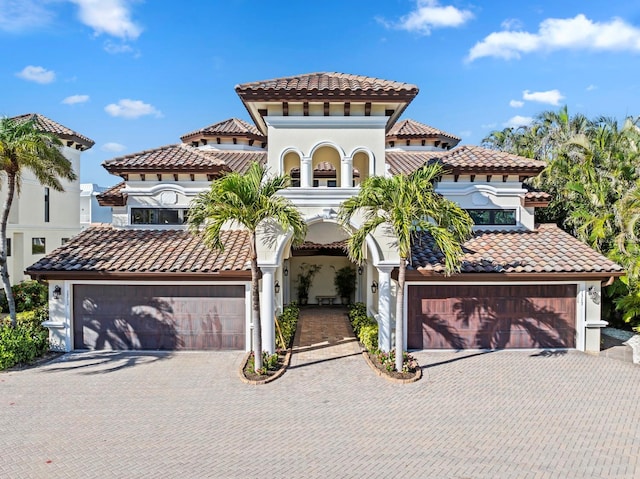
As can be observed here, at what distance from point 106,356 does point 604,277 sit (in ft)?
55.8

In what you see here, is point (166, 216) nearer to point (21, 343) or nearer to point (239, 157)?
point (239, 157)

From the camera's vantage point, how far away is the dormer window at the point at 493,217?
1744 centimetres

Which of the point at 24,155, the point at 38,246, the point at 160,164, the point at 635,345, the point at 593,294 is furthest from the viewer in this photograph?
the point at 38,246

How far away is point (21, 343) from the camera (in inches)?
518

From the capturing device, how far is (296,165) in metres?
18.4

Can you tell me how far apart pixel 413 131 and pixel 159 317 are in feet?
54.4

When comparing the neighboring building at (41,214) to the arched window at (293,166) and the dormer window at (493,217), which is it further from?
the dormer window at (493,217)

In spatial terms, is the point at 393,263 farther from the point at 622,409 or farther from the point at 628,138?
the point at 628,138

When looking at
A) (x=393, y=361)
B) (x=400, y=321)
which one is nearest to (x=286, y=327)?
(x=393, y=361)

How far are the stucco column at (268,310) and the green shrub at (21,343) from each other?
7.49 metres

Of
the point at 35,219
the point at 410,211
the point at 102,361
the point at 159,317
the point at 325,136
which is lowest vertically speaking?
the point at 102,361

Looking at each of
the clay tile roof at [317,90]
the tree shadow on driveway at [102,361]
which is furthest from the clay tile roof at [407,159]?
the tree shadow on driveway at [102,361]

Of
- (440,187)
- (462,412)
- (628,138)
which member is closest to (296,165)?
(440,187)

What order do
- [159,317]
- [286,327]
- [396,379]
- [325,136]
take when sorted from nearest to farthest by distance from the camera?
[396,379]
[325,136]
[159,317]
[286,327]
